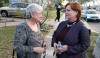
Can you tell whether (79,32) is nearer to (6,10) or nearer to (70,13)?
(70,13)

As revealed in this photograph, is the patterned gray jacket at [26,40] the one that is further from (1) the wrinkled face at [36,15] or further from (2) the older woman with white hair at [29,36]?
(1) the wrinkled face at [36,15]

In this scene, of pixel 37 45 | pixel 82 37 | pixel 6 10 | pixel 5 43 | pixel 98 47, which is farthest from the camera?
pixel 6 10

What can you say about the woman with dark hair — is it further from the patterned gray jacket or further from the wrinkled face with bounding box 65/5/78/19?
the patterned gray jacket

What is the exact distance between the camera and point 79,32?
2025 millimetres

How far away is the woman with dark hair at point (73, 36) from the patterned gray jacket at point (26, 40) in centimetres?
35

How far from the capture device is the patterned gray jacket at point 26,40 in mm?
1984

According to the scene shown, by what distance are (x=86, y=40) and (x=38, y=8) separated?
0.87m

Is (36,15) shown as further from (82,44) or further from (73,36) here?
(82,44)

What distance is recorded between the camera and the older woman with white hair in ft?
6.54

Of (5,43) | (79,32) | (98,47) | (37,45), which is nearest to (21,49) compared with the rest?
(37,45)

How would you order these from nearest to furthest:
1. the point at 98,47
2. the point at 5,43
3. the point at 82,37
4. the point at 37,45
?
the point at 82,37, the point at 37,45, the point at 98,47, the point at 5,43

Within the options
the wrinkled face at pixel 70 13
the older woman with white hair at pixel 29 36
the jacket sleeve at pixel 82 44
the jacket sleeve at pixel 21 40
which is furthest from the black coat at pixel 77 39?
the jacket sleeve at pixel 21 40

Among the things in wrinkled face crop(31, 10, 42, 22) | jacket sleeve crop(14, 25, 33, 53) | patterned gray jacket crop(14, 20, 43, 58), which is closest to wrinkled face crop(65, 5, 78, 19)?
wrinkled face crop(31, 10, 42, 22)

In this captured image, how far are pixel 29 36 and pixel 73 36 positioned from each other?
0.66m
